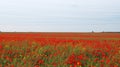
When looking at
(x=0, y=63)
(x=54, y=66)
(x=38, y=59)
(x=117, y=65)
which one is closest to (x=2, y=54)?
(x=0, y=63)

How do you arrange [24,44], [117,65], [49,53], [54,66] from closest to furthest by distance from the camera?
1. [54,66]
2. [117,65]
3. [49,53]
4. [24,44]

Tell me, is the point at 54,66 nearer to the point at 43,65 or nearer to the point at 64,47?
the point at 43,65

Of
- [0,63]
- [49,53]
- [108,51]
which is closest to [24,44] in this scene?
[49,53]

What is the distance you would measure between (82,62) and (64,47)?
90.4 inches

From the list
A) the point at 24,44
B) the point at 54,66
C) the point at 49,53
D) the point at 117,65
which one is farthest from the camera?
the point at 24,44

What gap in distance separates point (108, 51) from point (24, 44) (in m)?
4.30

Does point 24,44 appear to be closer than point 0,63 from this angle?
No

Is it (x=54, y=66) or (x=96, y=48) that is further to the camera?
(x=96, y=48)

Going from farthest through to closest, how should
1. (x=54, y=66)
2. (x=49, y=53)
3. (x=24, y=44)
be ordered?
(x=24, y=44) → (x=49, y=53) → (x=54, y=66)

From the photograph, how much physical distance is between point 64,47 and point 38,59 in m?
2.44

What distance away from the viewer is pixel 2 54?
13.8m

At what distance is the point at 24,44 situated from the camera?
15992 millimetres

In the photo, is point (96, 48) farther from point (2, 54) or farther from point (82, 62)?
point (2, 54)

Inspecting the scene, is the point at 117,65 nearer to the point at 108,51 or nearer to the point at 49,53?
the point at 108,51
